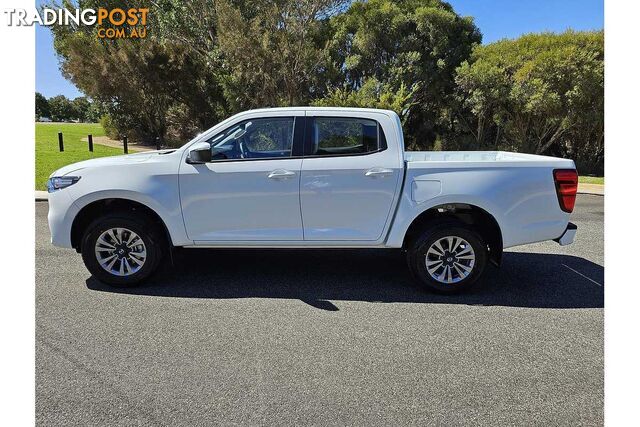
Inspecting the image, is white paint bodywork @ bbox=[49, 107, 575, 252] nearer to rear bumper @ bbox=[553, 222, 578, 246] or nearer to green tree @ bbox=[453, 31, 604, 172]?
rear bumper @ bbox=[553, 222, 578, 246]

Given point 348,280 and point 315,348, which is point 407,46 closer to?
point 348,280

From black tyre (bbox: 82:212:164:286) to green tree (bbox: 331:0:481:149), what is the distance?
1481 cm

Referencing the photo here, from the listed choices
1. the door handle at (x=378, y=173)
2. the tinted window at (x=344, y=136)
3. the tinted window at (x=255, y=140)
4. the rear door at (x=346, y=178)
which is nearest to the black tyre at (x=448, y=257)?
the rear door at (x=346, y=178)

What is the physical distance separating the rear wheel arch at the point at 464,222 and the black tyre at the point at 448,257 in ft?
0.33

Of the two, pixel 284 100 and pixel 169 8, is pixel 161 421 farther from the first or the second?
pixel 169 8

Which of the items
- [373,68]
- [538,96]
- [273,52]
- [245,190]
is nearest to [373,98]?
[373,68]

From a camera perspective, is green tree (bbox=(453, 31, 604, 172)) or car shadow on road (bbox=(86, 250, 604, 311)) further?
green tree (bbox=(453, 31, 604, 172))

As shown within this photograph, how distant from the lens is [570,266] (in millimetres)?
5863

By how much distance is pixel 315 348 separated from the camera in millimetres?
3633

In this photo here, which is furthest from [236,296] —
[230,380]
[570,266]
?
[570,266]

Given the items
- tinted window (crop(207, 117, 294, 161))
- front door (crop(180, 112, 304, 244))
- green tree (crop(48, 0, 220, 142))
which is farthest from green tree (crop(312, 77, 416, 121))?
front door (crop(180, 112, 304, 244))

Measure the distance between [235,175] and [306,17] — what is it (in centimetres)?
1421

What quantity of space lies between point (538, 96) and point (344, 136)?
13.4 meters

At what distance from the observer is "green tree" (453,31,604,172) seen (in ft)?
51.1
